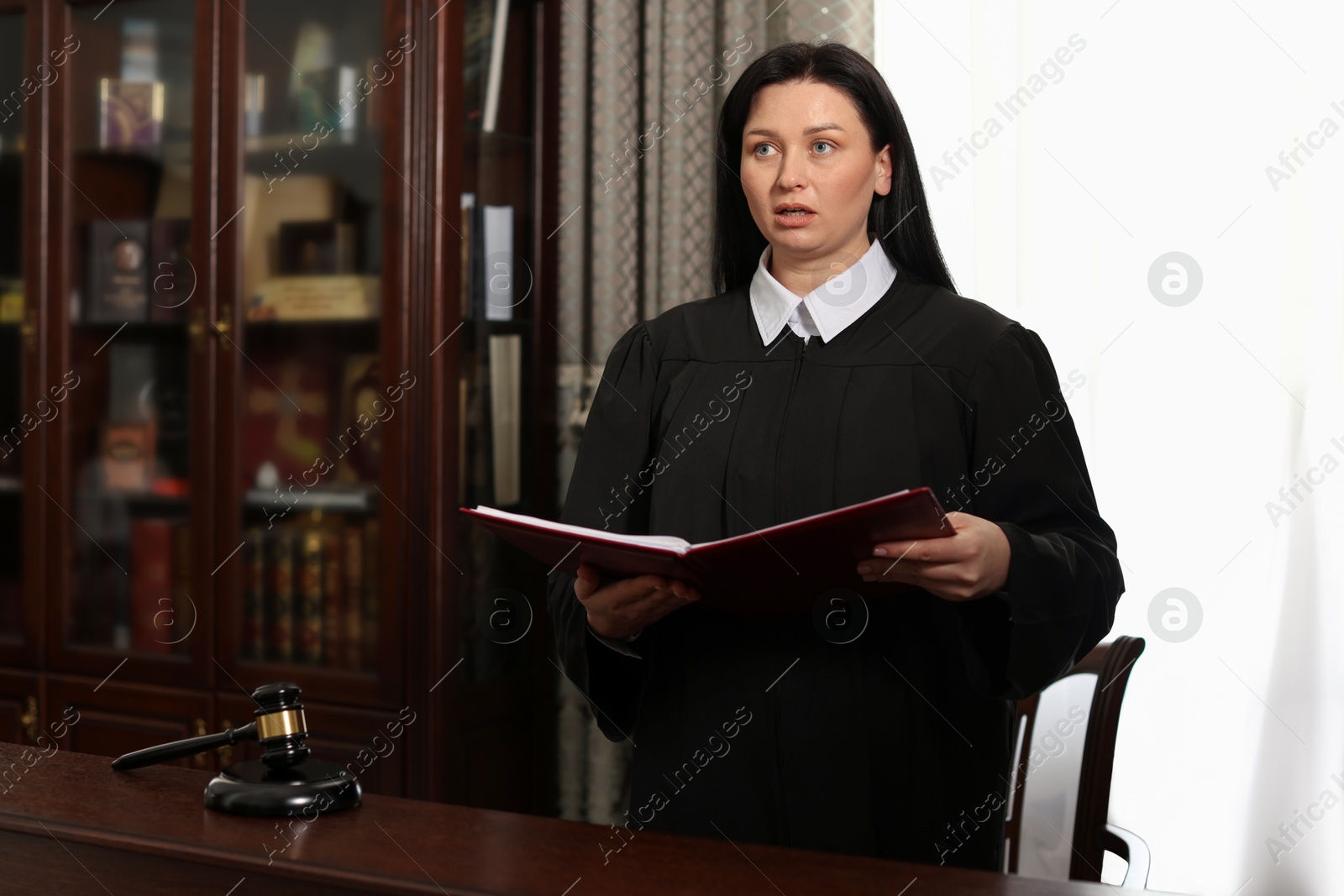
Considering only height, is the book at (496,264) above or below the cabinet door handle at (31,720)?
above

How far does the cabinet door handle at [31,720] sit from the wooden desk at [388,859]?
1.72 meters

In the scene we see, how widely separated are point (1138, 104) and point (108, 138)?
2105 millimetres

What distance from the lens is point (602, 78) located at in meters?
2.50

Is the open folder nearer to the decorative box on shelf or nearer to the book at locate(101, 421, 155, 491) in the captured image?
the decorative box on shelf

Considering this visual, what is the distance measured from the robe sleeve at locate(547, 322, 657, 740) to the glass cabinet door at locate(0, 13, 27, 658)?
1823 mm

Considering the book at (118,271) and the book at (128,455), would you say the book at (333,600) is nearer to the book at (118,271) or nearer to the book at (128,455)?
the book at (128,455)

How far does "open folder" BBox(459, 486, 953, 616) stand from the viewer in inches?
39.1

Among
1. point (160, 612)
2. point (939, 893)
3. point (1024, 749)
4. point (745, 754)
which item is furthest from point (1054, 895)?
point (160, 612)

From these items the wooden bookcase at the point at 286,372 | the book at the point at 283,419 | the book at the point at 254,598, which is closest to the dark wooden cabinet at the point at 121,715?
the wooden bookcase at the point at 286,372

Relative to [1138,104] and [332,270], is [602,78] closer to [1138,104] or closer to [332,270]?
[332,270]

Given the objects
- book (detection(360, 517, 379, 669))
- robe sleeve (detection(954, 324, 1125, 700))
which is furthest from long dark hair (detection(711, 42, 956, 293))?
book (detection(360, 517, 379, 669))

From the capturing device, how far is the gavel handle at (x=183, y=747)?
45.6 inches

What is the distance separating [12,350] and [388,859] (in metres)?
2.27

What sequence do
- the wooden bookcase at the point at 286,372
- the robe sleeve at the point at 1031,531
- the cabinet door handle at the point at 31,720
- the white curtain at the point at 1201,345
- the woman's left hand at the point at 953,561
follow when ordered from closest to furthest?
the woman's left hand at the point at 953,561, the robe sleeve at the point at 1031,531, the white curtain at the point at 1201,345, the wooden bookcase at the point at 286,372, the cabinet door handle at the point at 31,720
